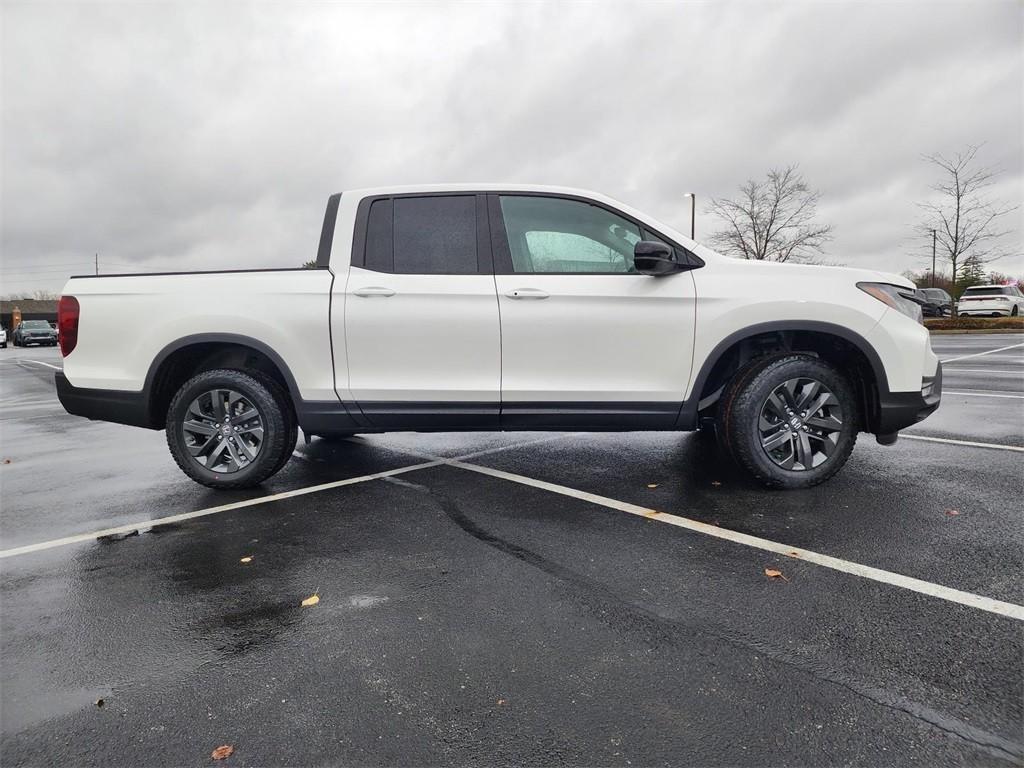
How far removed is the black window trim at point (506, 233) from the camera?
4.12 meters

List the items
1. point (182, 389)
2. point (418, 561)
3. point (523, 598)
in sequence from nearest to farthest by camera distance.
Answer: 1. point (523, 598)
2. point (418, 561)
3. point (182, 389)

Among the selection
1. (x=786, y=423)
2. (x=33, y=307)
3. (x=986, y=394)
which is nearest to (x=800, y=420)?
(x=786, y=423)

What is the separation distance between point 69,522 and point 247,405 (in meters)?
1.26

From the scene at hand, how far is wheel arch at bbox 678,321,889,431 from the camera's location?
4.01 metres

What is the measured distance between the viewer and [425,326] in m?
4.07

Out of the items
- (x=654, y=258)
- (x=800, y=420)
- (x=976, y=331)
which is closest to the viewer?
(x=654, y=258)

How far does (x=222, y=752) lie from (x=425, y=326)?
2.72 metres

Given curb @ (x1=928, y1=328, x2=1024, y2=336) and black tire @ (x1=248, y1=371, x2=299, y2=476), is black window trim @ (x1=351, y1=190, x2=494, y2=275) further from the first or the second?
curb @ (x1=928, y1=328, x2=1024, y2=336)

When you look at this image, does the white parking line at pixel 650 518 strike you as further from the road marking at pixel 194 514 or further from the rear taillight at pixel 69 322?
the rear taillight at pixel 69 322

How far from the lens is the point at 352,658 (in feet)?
7.40

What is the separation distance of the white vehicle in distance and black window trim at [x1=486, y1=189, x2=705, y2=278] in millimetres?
30348

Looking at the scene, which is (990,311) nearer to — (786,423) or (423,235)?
(786,423)

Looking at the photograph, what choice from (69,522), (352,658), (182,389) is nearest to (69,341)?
(182,389)

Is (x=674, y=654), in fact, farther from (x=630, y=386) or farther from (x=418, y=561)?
(x=630, y=386)
